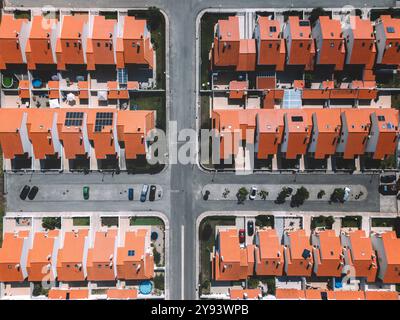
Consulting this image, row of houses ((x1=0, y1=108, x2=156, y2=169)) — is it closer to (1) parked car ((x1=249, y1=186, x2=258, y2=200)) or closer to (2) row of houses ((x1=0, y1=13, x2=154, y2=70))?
(2) row of houses ((x1=0, y1=13, x2=154, y2=70))

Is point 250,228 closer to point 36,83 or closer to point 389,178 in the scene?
point 389,178

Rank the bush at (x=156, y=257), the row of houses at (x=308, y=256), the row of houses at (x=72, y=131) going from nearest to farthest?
the row of houses at (x=72, y=131) < the row of houses at (x=308, y=256) < the bush at (x=156, y=257)

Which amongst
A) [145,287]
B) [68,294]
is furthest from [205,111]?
[68,294]

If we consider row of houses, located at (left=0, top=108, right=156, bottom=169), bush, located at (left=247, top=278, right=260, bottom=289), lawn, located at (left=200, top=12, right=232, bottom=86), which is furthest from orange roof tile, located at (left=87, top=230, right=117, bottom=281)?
lawn, located at (left=200, top=12, right=232, bottom=86)

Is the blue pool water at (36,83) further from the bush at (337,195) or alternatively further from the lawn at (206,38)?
the bush at (337,195)

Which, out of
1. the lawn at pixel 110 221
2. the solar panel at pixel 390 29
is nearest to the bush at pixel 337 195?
the solar panel at pixel 390 29
